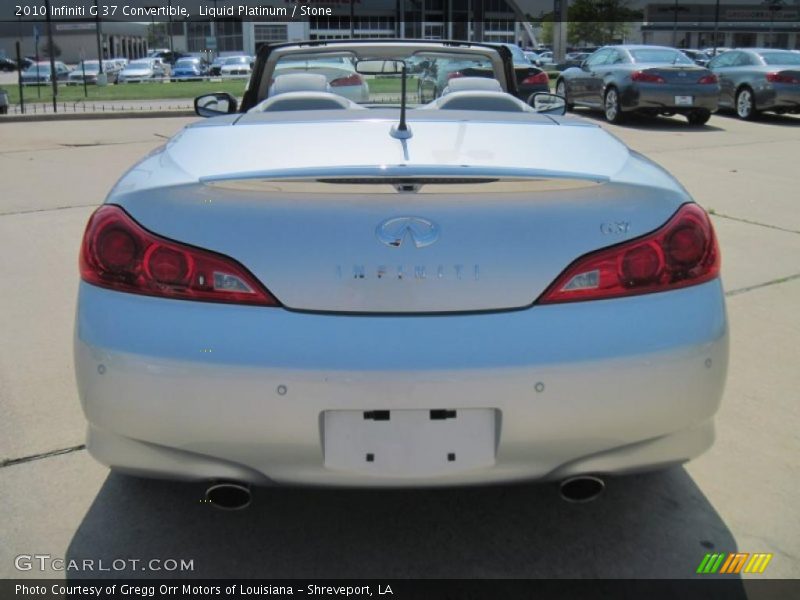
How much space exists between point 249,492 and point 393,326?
2.08 ft

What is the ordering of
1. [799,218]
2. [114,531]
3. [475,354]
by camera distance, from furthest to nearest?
[799,218], [114,531], [475,354]

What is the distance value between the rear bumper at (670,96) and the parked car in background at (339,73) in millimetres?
9653

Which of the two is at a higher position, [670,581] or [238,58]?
[238,58]

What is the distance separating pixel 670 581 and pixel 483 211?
1.21 metres

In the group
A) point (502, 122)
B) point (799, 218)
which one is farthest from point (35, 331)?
point (799, 218)

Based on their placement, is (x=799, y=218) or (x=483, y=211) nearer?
(x=483, y=211)

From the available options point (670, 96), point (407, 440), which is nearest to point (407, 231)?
point (407, 440)

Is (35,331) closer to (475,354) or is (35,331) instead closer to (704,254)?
(475,354)

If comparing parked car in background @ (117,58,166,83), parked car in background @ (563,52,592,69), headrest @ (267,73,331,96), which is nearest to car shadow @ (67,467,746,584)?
headrest @ (267,73,331,96)

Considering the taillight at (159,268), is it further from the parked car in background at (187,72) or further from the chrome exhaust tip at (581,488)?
the parked car in background at (187,72)

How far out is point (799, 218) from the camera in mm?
7211

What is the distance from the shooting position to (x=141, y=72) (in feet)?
127

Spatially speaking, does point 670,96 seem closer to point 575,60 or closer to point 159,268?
point 159,268
